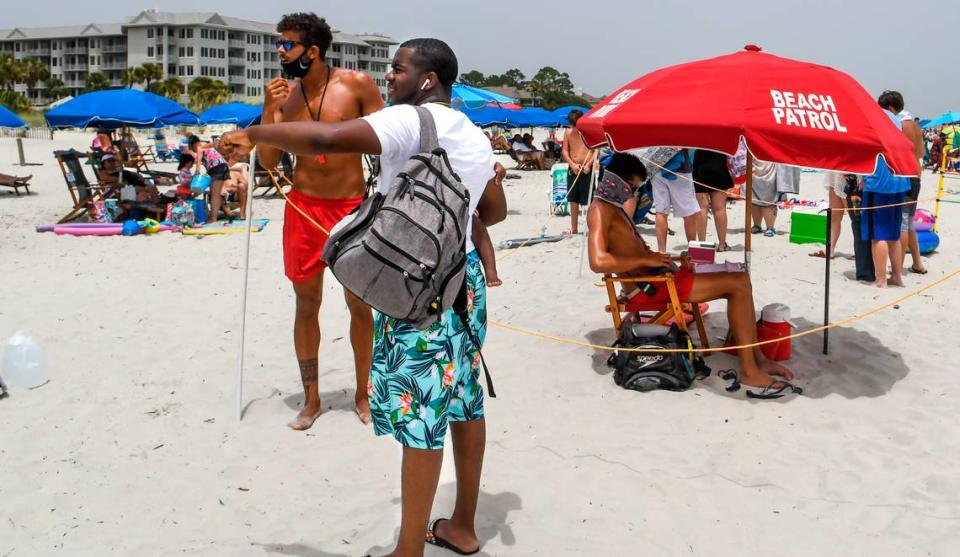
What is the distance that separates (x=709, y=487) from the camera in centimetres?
345

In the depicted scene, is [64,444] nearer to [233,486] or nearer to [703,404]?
[233,486]

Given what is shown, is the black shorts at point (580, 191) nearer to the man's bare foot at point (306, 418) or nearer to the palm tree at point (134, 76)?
the man's bare foot at point (306, 418)

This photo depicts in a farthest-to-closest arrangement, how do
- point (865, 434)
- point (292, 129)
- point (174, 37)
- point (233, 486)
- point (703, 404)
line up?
point (174, 37) → point (703, 404) → point (865, 434) → point (233, 486) → point (292, 129)

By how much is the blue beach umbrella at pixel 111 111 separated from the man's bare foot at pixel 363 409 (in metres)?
11.3

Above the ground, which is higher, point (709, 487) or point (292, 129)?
point (292, 129)

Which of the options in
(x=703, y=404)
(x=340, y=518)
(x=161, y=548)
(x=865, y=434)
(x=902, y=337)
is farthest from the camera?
(x=902, y=337)

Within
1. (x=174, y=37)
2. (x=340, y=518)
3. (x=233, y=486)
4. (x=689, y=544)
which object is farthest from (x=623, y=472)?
(x=174, y=37)

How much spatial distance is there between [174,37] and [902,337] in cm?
10340

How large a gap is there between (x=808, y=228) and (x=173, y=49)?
328 ft

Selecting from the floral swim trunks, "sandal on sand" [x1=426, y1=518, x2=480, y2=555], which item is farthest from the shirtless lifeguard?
the floral swim trunks

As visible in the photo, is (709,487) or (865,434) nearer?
(709,487)

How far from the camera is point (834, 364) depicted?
195 inches

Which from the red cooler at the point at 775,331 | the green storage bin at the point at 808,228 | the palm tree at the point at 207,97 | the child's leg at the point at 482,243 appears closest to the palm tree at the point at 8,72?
the palm tree at the point at 207,97

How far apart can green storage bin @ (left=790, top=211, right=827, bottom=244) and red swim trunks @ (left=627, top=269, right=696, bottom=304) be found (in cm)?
477
